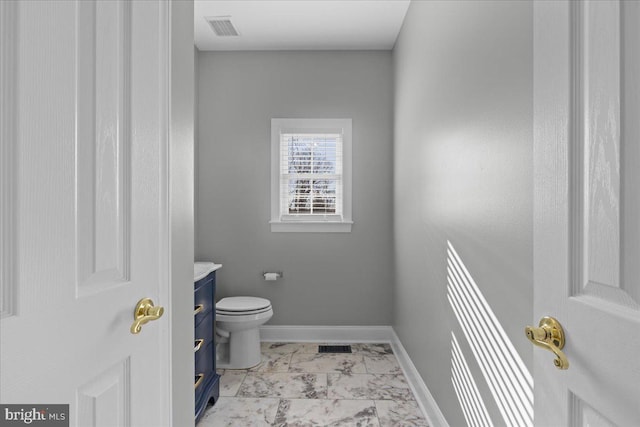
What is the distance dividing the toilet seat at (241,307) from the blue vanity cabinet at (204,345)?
0.29m

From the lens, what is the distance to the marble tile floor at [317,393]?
2131mm

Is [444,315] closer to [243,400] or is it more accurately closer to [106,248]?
[243,400]

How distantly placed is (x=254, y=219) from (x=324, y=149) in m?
0.94

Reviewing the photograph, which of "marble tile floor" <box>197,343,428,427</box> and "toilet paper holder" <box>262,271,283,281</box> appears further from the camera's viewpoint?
"toilet paper holder" <box>262,271,283,281</box>

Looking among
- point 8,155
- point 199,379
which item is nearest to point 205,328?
point 199,379

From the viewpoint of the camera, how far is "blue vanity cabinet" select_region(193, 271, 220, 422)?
209cm

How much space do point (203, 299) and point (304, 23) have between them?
2.30 meters

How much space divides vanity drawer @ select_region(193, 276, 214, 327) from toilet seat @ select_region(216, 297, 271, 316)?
32 cm

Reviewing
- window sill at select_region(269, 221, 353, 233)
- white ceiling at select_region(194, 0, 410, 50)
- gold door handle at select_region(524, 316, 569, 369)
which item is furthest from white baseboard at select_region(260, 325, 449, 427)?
gold door handle at select_region(524, 316, 569, 369)

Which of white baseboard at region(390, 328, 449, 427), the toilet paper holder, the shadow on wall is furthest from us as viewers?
the toilet paper holder

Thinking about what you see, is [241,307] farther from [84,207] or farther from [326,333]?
[84,207]

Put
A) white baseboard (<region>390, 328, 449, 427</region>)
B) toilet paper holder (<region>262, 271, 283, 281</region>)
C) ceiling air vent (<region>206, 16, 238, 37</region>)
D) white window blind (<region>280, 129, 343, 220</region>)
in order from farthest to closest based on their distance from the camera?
white window blind (<region>280, 129, 343, 220</region>), toilet paper holder (<region>262, 271, 283, 281</region>), ceiling air vent (<region>206, 16, 238, 37</region>), white baseboard (<region>390, 328, 449, 427</region>)

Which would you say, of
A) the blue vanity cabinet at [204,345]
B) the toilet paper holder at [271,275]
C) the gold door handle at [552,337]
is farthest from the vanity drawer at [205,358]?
the gold door handle at [552,337]

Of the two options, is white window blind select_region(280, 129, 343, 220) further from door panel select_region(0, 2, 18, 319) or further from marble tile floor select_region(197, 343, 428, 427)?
door panel select_region(0, 2, 18, 319)
